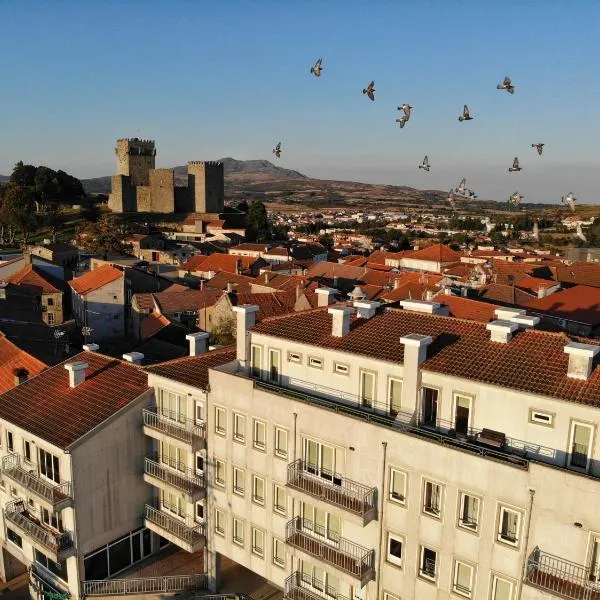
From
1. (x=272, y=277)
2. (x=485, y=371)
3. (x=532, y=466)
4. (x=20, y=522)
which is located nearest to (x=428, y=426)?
(x=485, y=371)

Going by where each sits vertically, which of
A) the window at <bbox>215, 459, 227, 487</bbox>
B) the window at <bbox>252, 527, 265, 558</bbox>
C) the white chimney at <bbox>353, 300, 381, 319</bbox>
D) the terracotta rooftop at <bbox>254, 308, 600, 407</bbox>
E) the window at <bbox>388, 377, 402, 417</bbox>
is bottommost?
the window at <bbox>252, 527, 265, 558</bbox>

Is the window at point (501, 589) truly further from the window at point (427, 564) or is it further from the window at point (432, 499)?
the window at point (432, 499)

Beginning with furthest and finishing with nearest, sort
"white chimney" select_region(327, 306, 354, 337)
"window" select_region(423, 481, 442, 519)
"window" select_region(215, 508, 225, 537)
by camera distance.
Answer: "window" select_region(215, 508, 225, 537)
"white chimney" select_region(327, 306, 354, 337)
"window" select_region(423, 481, 442, 519)

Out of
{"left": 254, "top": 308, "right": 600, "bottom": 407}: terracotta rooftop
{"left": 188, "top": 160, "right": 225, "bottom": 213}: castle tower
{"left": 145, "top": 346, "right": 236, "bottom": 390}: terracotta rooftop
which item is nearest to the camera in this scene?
{"left": 254, "top": 308, "right": 600, "bottom": 407}: terracotta rooftop

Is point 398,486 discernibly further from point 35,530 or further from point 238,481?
point 35,530

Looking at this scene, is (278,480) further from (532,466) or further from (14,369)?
(14,369)

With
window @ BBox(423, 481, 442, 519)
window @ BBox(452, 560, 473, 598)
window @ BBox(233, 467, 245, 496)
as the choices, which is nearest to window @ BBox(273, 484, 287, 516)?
window @ BBox(233, 467, 245, 496)

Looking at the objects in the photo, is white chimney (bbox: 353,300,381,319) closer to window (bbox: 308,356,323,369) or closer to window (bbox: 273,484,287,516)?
window (bbox: 308,356,323,369)
